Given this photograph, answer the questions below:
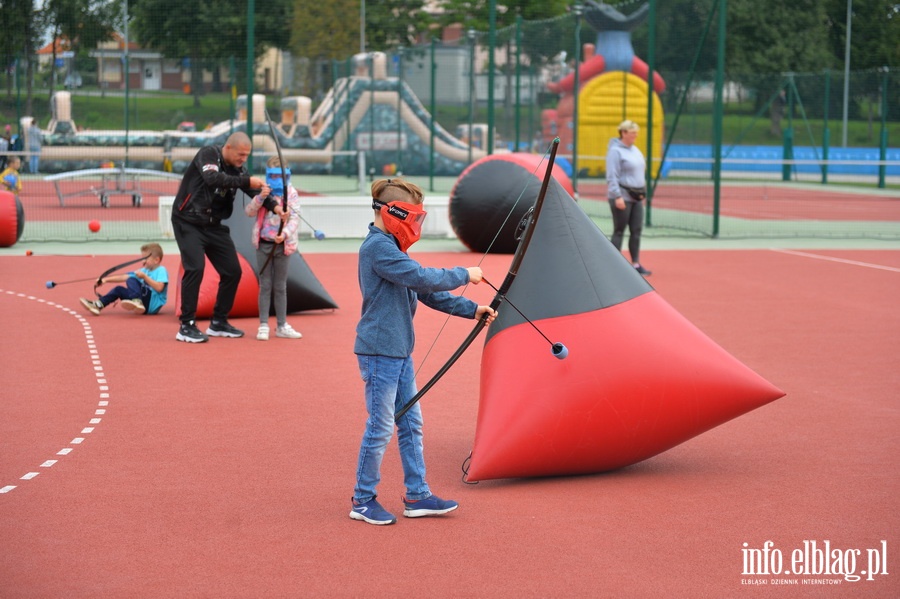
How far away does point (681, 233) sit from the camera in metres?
20.6

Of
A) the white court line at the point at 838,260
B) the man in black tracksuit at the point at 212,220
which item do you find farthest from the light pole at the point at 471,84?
the man in black tracksuit at the point at 212,220

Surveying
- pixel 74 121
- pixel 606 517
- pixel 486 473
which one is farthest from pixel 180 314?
pixel 74 121

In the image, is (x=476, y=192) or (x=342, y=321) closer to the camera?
(x=342, y=321)

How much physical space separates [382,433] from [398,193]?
3.61 feet

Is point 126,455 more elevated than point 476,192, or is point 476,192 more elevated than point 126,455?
point 476,192

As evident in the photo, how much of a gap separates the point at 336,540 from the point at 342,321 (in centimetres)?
620

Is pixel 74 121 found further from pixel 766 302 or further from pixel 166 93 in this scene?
pixel 766 302

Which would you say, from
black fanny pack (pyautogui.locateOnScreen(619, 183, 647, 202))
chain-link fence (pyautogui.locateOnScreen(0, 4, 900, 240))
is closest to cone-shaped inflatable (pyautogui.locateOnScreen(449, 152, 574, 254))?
black fanny pack (pyautogui.locateOnScreen(619, 183, 647, 202))

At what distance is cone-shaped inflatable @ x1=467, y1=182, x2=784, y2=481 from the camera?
5930 millimetres

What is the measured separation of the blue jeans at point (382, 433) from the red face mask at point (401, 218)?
0.58m

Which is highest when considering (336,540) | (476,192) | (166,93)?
(166,93)

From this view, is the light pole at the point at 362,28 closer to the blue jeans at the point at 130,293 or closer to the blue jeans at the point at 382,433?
the blue jeans at the point at 130,293

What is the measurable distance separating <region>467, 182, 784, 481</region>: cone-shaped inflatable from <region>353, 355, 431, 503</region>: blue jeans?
0.50m

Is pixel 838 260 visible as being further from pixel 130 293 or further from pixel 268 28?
pixel 268 28
